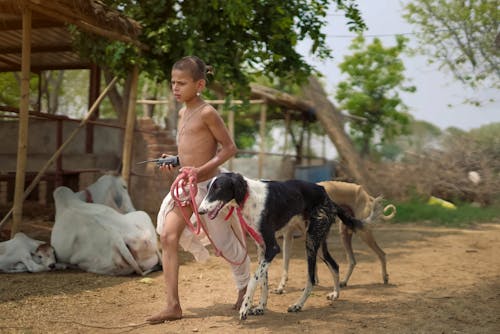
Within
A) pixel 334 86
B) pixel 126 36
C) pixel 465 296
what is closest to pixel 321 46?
pixel 126 36

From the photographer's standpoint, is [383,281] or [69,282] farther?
[383,281]

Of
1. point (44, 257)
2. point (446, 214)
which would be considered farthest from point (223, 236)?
point (446, 214)

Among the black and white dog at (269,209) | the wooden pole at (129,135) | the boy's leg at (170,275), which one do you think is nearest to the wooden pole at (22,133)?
the wooden pole at (129,135)

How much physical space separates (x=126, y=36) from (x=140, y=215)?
255 cm

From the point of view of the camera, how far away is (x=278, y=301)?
4.41 meters

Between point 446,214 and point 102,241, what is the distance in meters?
8.94

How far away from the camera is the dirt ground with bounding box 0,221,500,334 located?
11.6 feet

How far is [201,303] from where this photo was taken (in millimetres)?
4270

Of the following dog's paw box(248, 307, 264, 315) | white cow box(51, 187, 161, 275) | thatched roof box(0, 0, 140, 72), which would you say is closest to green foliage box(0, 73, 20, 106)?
thatched roof box(0, 0, 140, 72)

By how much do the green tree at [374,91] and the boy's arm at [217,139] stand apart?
18.9 m

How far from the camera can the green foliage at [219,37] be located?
23.6 ft

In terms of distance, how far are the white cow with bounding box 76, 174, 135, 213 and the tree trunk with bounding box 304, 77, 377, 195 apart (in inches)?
326

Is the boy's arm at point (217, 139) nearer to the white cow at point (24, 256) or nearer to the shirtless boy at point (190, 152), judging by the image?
the shirtless boy at point (190, 152)

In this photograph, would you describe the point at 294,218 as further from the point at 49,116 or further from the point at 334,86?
Answer: the point at 334,86
